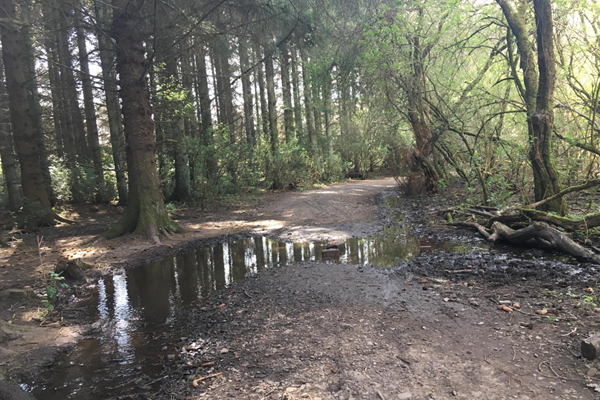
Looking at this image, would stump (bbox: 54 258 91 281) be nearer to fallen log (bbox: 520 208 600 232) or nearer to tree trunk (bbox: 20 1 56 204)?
tree trunk (bbox: 20 1 56 204)

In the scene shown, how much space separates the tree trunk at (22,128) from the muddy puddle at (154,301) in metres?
5.75

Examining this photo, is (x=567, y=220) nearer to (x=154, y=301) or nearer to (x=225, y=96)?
(x=154, y=301)

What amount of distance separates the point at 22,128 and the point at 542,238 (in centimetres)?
1300

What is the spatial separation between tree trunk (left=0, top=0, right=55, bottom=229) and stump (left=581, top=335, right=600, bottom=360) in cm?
1200

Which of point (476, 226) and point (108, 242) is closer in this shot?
point (476, 226)

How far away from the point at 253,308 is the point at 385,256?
300cm

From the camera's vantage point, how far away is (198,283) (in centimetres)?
551

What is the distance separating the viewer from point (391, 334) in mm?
3330

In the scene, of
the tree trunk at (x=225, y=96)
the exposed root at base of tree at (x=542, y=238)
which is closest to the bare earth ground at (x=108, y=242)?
the exposed root at base of tree at (x=542, y=238)

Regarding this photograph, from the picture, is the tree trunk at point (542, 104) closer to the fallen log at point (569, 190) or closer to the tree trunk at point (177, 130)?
the fallen log at point (569, 190)

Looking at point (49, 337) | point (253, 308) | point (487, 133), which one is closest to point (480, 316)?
point (253, 308)

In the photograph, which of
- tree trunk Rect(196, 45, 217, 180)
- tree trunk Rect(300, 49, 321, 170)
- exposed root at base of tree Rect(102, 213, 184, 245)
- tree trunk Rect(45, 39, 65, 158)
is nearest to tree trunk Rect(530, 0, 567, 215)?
exposed root at base of tree Rect(102, 213, 184, 245)

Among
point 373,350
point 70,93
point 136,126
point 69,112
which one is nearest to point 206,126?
point 70,93

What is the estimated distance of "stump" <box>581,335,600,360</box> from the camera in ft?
8.63
